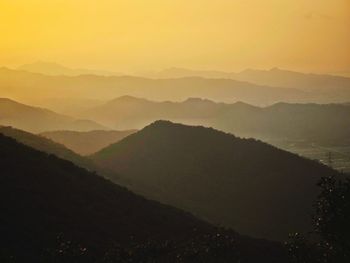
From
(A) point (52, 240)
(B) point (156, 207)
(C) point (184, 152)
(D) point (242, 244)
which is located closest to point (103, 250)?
(A) point (52, 240)

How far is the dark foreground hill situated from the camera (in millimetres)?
47812

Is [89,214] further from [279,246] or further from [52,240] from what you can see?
[279,246]

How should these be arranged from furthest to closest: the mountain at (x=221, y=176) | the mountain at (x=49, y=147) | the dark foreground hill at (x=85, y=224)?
the mountain at (x=49, y=147) < the mountain at (x=221, y=176) < the dark foreground hill at (x=85, y=224)

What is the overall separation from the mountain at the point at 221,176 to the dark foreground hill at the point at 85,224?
24.8 m

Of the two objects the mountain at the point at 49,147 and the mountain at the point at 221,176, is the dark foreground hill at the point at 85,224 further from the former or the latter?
the mountain at the point at 49,147

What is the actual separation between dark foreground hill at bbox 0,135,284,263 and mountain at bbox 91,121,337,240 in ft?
81.3

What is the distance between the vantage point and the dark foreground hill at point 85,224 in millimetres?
47812

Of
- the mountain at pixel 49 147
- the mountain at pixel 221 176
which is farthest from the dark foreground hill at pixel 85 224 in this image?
the mountain at pixel 49 147

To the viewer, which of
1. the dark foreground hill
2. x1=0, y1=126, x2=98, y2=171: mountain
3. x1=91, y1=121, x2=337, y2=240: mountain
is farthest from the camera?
x1=0, y1=126, x2=98, y2=171: mountain

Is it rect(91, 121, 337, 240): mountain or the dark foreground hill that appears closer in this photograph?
the dark foreground hill

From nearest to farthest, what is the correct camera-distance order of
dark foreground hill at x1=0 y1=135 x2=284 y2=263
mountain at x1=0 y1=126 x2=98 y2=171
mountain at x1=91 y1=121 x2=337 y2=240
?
dark foreground hill at x1=0 y1=135 x2=284 y2=263, mountain at x1=91 y1=121 x2=337 y2=240, mountain at x1=0 y1=126 x2=98 y2=171

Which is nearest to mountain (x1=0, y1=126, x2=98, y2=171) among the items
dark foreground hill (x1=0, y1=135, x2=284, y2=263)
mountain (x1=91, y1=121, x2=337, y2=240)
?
mountain (x1=91, y1=121, x2=337, y2=240)

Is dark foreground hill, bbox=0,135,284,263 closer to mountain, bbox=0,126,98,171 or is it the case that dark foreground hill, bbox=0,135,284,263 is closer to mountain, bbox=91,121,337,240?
mountain, bbox=91,121,337,240

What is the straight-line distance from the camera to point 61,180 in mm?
73688
